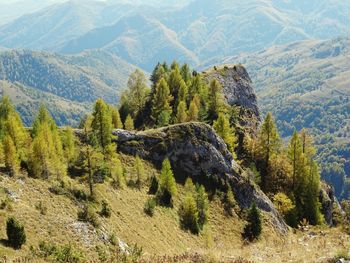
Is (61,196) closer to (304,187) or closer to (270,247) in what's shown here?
(270,247)

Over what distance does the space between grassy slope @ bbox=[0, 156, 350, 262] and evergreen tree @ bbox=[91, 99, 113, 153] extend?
597cm

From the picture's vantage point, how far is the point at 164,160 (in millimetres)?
72125

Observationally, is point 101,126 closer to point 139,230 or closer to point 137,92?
point 139,230

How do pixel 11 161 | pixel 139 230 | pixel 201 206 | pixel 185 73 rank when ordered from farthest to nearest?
pixel 185 73
pixel 201 206
pixel 139 230
pixel 11 161

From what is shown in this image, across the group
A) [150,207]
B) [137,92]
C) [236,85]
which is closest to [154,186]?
[150,207]

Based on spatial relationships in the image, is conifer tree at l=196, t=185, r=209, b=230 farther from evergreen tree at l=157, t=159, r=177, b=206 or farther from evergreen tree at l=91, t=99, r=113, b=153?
evergreen tree at l=91, t=99, r=113, b=153

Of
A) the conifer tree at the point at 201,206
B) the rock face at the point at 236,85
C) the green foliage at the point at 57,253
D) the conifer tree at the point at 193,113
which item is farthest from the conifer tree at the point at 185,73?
the green foliage at the point at 57,253

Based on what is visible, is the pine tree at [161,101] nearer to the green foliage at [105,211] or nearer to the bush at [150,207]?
the bush at [150,207]

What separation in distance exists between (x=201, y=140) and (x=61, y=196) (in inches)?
1465

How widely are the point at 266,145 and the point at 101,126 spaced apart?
144ft

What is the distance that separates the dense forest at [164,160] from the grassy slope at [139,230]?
1.81m

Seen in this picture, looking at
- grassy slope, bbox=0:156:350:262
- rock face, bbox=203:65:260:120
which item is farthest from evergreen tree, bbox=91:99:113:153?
rock face, bbox=203:65:260:120

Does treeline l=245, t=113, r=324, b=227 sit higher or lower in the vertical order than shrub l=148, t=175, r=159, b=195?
lower

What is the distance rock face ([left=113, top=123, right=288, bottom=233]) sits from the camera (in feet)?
259
